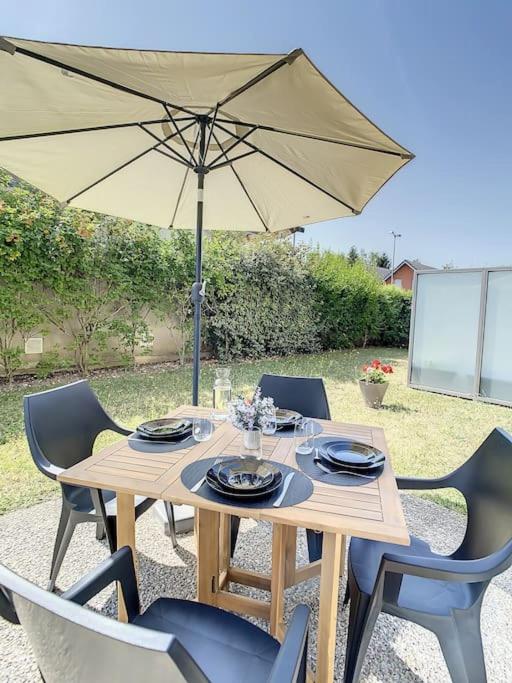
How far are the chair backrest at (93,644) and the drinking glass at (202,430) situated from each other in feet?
3.62

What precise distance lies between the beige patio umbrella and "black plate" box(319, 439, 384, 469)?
3.73ft

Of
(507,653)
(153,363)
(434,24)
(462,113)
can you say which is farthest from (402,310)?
(507,653)

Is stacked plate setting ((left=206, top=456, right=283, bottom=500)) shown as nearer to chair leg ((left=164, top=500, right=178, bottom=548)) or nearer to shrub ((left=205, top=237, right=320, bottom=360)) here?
chair leg ((left=164, top=500, right=178, bottom=548))

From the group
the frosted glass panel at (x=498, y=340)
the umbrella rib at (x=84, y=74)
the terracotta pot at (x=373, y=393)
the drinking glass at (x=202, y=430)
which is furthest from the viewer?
the frosted glass panel at (x=498, y=340)

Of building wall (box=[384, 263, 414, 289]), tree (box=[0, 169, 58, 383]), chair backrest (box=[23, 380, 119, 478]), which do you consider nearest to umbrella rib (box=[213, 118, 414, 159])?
chair backrest (box=[23, 380, 119, 478])

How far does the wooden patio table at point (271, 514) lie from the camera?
119 cm

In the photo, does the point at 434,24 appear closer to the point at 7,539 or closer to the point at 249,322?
the point at 249,322

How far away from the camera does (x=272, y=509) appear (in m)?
1.21

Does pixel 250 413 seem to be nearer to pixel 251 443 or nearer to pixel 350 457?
pixel 251 443

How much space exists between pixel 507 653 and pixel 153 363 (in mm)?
6014

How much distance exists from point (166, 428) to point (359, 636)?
1145 millimetres

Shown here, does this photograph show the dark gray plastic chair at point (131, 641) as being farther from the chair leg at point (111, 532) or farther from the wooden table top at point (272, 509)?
the chair leg at point (111, 532)

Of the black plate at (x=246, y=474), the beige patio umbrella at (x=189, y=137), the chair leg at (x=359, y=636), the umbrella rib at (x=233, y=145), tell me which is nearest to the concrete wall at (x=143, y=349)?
the beige patio umbrella at (x=189, y=137)

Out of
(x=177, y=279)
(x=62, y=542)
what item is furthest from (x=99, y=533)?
(x=177, y=279)
